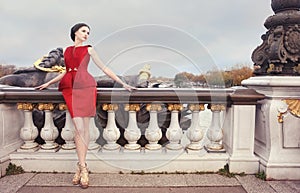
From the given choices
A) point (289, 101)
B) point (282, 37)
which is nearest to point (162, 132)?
point (289, 101)

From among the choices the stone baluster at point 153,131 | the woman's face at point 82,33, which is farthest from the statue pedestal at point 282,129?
the woman's face at point 82,33

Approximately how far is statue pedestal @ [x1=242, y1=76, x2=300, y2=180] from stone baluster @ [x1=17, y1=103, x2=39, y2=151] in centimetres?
322

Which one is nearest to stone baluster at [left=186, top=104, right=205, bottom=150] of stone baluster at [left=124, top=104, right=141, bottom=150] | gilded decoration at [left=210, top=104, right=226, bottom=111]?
gilded decoration at [left=210, top=104, right=226, bottom=111]

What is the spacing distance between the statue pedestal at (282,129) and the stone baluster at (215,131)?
0.62 metres

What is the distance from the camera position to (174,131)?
3.55 metres

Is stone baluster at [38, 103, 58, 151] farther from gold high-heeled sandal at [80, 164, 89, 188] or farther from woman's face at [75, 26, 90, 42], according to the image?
woman's face at [75, 26, 90, 42]

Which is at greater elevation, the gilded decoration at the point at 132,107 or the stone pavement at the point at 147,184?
the gilded decoration at the point at 132,107

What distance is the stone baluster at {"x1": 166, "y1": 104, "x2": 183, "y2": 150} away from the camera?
351 centimetres

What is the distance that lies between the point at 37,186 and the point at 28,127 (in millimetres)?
903

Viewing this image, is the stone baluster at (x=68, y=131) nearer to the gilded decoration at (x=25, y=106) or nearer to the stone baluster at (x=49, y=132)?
the stone baluster at (x=49, y=132)

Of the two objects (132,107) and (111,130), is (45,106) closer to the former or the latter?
(111,130)

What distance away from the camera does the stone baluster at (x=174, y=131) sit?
3515 millimetres

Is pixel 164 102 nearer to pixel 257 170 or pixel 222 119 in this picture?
pixel 222 119

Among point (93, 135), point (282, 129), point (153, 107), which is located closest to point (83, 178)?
point (93, 135)
